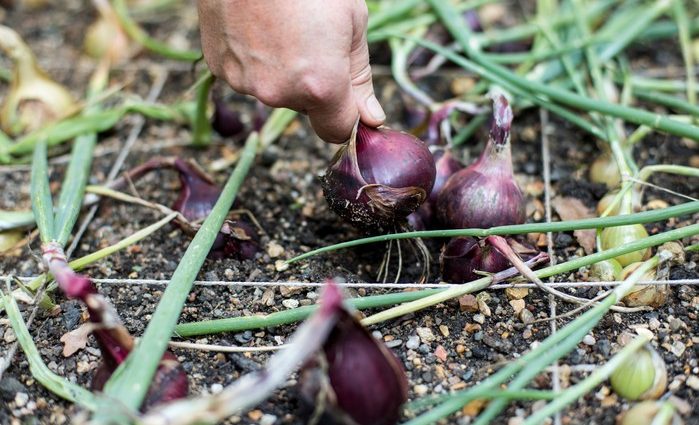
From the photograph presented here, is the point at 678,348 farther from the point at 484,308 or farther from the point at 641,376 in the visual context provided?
the point at 484,308

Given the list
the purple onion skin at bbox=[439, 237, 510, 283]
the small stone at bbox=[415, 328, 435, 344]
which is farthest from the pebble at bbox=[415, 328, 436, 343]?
the purple onion skin at bbox=[439, 237, 510, 283]

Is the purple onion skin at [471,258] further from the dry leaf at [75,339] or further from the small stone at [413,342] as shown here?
the dry leaf at [75,339]

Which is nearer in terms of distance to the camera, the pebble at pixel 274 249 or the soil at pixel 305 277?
the soil at pixel 305 277

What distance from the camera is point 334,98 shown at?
112cm

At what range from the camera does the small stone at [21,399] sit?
3.75 feet

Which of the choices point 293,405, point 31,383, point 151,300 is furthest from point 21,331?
point 293,405

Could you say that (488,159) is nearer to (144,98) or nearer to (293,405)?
(293,405)

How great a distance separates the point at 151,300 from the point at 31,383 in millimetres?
239

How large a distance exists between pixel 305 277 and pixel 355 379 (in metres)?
0.40

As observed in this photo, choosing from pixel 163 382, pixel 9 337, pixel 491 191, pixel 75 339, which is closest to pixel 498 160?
pixel 491 191

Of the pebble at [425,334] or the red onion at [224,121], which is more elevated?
the red onion at [224,121]

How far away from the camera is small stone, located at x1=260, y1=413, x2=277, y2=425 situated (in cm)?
109

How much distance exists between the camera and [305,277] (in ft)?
4.44

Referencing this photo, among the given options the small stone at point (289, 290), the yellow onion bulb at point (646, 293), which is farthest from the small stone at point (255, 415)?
the yellow onion bulb at point (646, 293)
